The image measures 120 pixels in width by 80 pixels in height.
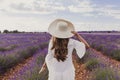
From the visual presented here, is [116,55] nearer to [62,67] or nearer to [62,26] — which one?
[62,67]

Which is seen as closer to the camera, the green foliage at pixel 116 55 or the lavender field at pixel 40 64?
the lavender field at pixel 40 64

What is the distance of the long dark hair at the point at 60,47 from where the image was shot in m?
5.00

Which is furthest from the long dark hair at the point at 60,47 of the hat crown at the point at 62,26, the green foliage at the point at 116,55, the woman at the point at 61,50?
the green foliage at the point at 116,55

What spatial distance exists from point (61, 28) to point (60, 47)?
262mm

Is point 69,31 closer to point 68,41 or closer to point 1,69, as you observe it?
point 68,41

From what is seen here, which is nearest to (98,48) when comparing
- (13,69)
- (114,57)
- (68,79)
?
(114,57)

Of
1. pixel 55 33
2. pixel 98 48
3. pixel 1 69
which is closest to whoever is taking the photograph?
pixel 55 33

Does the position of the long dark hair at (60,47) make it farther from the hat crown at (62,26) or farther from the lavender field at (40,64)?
the lavender field at (40,64)

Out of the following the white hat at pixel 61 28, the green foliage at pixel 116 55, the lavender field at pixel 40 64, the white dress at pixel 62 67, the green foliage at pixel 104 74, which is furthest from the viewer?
the green foliage at pixel 116 55

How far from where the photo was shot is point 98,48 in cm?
1889

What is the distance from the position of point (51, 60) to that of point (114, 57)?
10397 millimetres

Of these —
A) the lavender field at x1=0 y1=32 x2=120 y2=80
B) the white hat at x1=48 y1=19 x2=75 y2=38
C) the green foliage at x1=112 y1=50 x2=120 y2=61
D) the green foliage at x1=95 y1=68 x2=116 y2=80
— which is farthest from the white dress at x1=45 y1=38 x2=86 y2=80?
the green foliage at x1=112 y1=50 x2=120 y2=61

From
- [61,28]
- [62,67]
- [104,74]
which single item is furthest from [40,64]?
[61,28]

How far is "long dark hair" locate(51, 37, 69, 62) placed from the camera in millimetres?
4996
